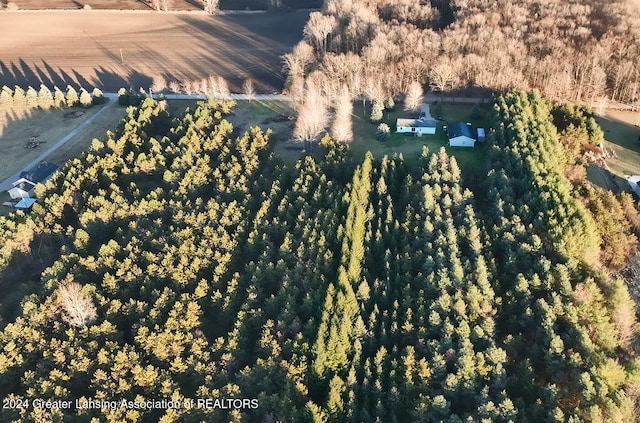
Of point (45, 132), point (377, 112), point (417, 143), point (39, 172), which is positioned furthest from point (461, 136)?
point (45, 132)

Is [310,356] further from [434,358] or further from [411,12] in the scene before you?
[411,12]

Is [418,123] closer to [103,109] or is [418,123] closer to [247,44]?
[247,44]

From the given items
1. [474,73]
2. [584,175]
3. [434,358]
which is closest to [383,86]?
[474,73]

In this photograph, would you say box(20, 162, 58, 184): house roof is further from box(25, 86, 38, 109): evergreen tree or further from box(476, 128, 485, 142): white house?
box(476, 128, 485, 142): white house

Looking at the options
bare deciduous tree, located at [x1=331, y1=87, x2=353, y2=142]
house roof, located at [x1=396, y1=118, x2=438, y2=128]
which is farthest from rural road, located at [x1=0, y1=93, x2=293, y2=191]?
house roof, located at [x1=396, y1=118, x2=438, y2=128]

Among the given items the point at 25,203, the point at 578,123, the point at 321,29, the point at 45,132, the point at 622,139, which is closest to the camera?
the point at 25,203

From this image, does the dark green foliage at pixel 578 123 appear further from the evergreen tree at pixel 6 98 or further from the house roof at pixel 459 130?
the evergreen tree at pixel 6 98

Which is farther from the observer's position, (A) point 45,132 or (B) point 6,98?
(B) point 6,98

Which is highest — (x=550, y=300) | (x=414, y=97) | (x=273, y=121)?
(x=414, y=97)
